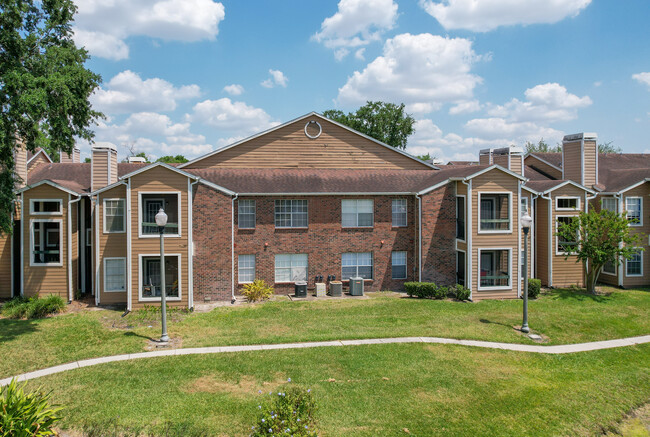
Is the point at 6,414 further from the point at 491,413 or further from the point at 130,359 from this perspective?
the point at 491,413

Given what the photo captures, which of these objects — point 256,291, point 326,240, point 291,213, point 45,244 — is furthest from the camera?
point 326,240

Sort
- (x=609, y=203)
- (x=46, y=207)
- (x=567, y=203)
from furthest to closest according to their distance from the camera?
(x=609, y=203), (x=567, y=203), (x=46, y=207)

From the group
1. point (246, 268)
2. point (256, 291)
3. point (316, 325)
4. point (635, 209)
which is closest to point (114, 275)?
point (246, 268)

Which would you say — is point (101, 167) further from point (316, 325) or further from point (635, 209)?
point (635, 209)

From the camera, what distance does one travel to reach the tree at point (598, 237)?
70.6 feet

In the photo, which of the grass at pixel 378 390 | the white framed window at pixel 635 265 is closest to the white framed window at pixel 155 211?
the grass at pixel 378 390

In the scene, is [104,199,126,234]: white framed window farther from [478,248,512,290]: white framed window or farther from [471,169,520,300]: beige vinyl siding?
[478,248,512,290]: white framed window

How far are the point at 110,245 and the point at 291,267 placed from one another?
329 inches

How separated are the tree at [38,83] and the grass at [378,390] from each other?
953 centimetres

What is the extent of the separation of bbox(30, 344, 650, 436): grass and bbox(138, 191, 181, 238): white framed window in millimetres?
7545

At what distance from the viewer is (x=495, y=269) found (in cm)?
2355

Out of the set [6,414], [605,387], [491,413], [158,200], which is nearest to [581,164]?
[605,387]

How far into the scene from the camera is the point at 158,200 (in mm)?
21469

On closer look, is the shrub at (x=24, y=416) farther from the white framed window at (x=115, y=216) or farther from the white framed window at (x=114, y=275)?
the white framed window at (x=115, y=216)
